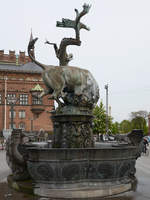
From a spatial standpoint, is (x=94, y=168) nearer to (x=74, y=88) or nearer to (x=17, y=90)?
(x=74, y=88)

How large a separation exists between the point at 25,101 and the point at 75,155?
54.2 m

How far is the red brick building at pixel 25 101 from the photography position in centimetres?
5697

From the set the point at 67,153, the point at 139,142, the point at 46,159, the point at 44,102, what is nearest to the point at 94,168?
the point at 67,153

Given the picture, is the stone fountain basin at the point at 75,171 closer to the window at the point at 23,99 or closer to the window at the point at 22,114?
the window at the point at 22,114

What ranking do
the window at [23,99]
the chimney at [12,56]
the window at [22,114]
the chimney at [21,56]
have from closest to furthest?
the window at [22,114], the window at [23,99], the chimney at [12,56], the chimney at [21,56]

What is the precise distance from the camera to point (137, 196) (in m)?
5.86

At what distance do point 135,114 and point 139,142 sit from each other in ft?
291

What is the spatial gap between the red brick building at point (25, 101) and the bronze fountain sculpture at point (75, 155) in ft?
161

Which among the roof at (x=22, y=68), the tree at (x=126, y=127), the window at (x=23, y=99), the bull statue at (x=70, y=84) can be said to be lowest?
the tree at (x=126, y=127)

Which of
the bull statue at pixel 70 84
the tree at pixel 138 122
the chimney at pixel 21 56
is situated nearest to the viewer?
the bull statue at pixel 70 84

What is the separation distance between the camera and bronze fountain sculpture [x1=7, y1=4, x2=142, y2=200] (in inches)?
226

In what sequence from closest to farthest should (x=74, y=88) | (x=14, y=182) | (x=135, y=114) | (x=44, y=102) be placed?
(x=14, y=182)
(x=74, y=88)
(x=44, y=102)
(x=135, y=114)

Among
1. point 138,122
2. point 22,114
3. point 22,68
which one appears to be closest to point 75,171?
point 22,114

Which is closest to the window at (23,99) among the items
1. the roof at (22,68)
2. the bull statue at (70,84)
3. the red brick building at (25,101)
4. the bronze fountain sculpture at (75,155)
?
the red brick building at (25,101)
